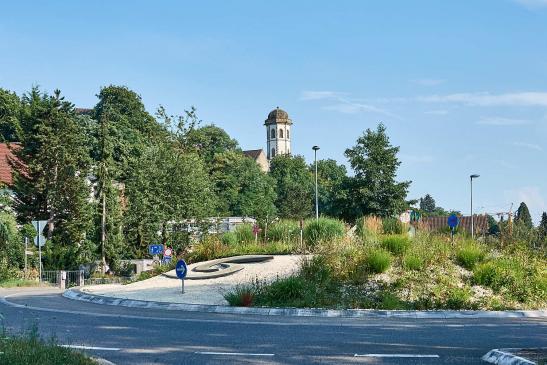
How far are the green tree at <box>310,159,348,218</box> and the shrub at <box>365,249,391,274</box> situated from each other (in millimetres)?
36219

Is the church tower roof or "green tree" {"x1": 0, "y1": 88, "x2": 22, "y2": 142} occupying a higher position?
the church tower roof

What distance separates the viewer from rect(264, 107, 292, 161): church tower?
7175 inches

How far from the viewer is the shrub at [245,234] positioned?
28.2m

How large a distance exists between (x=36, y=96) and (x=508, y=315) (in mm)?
46897

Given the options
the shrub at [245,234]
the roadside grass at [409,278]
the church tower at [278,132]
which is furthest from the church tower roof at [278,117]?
the roadside grass at [409,278]

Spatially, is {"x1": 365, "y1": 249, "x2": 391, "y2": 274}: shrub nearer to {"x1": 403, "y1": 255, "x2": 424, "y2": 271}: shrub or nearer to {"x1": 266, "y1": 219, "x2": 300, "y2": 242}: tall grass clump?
{"x1": 403, "y1": 255, "x2": 424, "y2": 271}: shrub

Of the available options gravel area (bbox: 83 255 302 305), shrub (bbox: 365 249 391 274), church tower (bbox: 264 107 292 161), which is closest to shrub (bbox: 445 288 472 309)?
shrub (bbox: 365 249 391 274)

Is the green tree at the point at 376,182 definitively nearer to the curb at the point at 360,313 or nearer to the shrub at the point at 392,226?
the shrub at the point at 392,226

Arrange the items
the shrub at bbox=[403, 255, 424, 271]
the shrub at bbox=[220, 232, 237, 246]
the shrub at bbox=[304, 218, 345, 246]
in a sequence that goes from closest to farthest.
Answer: the shrub at bbox=[403, 255, 424, 271] < the shrub at bbox=[304, 218, 345, 246] < the shrub at bbox=[220, 232, 237, 246]

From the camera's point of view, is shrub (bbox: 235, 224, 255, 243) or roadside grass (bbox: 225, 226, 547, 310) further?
shrub (bbox: 235, 224, 255, 243)

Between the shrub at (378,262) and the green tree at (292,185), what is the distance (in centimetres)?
6914

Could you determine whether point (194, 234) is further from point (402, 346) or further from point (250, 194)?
point (250, 194)

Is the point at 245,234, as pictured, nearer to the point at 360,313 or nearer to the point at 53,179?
the point at 360,313

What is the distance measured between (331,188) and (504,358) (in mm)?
57729
